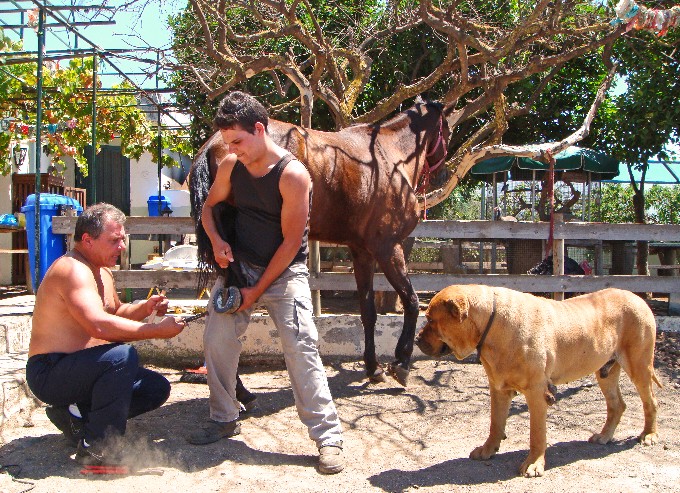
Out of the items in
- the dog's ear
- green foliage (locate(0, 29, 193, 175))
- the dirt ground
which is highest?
green foliage (locate(0, 29, 193, 175))

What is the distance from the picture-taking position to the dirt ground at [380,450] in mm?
3316

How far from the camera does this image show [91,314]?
133 inches

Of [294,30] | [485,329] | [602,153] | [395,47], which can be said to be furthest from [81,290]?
[602,153]

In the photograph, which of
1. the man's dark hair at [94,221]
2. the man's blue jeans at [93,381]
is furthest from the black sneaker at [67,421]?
the man's dark hair at [94,221]

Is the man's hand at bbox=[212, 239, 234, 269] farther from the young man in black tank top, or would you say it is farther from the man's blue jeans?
the man's blue jeans

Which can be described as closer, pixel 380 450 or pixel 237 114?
pixel 237 114

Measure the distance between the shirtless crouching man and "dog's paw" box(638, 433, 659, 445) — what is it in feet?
9.34

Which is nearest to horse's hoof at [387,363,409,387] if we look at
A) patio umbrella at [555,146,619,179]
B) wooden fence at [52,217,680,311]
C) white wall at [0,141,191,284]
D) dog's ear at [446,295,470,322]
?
wooden fence at [52,217,680,311]

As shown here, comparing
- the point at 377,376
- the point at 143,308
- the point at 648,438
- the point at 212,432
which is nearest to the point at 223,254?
the point at 143,308

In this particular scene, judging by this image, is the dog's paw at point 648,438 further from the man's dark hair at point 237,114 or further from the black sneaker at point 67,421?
the black sneaker at point 67,421

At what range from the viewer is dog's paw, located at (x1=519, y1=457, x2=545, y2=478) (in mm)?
3402

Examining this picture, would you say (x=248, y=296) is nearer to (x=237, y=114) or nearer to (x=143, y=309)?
(x=143, y=309)

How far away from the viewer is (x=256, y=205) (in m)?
3.92

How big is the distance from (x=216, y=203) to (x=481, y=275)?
297 centimetres
